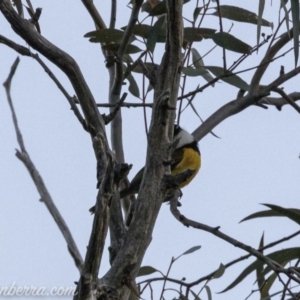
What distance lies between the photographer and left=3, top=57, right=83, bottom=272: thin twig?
1673 mm

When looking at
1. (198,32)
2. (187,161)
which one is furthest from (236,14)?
(187,161)

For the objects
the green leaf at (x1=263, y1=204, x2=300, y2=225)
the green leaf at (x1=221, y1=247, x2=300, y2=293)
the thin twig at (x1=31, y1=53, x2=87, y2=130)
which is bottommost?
the thin twig at (x1=31, y1=53, x2=87, y2=130)

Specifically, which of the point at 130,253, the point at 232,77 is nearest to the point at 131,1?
the point at 232,77

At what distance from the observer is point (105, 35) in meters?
2.28

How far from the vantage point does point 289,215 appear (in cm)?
201

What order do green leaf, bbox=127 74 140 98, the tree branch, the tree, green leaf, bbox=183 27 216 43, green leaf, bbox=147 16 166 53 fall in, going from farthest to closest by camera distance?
1. green leaf, bbox=127 74 140 98
2. green leaf, bbox=183 27 216 43
3. green leaf, bbox=147 16 166 53
4. the tree branch
5. the tree

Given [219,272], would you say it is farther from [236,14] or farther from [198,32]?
[236,14]

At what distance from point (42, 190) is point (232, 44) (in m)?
0.76

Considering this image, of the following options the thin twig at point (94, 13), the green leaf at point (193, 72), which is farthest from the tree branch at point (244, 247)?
the thin twig at point (94, 13)

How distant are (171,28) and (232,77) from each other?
2.54ft

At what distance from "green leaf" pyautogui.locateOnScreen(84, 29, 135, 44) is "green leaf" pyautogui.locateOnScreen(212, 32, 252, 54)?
303 mm

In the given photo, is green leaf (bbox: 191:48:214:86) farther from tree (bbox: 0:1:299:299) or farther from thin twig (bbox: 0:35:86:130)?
thin twig (bbox: 0:35:86:130)

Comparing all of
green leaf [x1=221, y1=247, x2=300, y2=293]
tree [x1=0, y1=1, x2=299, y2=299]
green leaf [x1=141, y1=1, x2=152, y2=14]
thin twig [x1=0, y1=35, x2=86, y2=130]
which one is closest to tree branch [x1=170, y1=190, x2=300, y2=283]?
tree [x1=0, y1=1, x2=299, y2=299]

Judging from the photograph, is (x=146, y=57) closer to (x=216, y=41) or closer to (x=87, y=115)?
(x=216, y=41)
